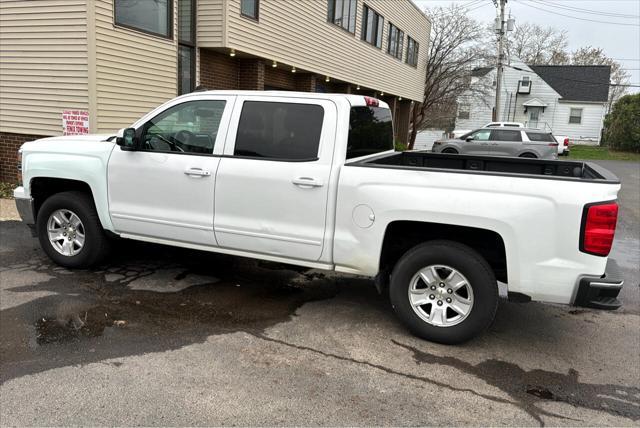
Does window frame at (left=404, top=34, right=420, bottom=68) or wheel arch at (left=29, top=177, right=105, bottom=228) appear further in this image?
window frame at (left=404, top=34, right=420, bottom=68)

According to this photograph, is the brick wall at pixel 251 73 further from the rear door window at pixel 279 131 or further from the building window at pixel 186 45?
the rear door window at pixel 279 131

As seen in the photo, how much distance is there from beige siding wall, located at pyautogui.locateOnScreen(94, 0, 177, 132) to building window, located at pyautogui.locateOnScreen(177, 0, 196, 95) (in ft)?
2.44

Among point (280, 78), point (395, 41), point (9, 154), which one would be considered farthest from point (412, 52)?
point (9, 154)

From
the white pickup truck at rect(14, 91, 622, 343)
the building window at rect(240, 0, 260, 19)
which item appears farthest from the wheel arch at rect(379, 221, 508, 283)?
the building window at rect(240, 0, 260, 19)

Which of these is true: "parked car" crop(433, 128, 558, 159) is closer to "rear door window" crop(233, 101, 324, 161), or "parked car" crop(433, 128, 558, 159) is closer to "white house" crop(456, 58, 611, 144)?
"rear door window" crop(233, 101, 324, 161)

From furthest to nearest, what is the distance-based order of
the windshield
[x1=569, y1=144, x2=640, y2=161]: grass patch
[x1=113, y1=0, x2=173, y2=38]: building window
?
[x1=569, y1=144, x2=640, y2=161]: grass patch → [x1=113, y1=0, x2=173, y2=38]: building window → the windshield

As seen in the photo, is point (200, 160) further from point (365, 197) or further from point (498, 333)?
point (498, 333)

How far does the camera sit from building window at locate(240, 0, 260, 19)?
40.1ft

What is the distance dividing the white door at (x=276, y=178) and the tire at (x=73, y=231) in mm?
1494

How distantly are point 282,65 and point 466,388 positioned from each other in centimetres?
1279

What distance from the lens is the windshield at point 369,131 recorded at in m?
4.55

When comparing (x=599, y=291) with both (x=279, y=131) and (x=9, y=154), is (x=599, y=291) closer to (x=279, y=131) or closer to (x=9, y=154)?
(x=279, y=131)

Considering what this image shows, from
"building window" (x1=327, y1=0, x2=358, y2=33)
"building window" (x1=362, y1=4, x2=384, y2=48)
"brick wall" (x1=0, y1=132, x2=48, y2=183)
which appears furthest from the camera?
"building window" (x1=362, y1=4, x2=384, y2=48)

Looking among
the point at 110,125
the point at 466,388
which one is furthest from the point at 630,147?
the point at 466,388
